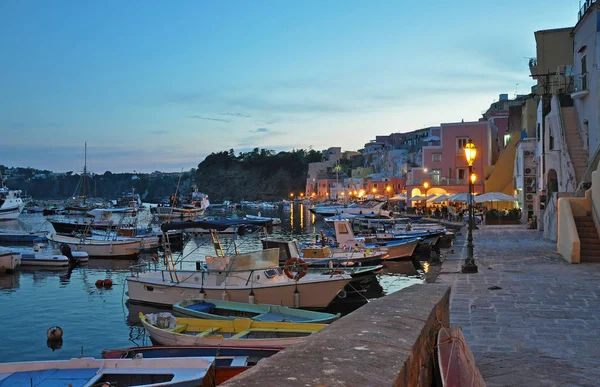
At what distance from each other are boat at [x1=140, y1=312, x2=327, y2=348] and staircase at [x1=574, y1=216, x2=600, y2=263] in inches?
413

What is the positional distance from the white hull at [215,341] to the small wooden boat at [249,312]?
4.85ft

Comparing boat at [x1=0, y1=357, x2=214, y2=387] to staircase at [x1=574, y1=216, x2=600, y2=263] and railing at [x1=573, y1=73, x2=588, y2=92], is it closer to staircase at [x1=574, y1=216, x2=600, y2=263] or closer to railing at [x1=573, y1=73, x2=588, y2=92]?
staircase at [x1=574, y1=216, x2=600, y2=263]

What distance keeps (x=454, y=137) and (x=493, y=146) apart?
238 inches

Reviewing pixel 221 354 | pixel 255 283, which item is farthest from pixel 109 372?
pixel 255 283

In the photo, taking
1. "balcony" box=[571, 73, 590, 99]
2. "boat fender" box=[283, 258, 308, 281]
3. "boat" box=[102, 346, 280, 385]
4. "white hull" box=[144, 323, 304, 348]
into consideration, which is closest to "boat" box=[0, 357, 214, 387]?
"boat" box=[102, 346, 280, 385]

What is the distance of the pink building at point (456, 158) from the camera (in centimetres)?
6159

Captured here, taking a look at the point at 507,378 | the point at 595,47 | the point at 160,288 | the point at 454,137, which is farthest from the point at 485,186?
the point at 507,378

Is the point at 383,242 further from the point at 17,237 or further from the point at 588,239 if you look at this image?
the point at 17,237

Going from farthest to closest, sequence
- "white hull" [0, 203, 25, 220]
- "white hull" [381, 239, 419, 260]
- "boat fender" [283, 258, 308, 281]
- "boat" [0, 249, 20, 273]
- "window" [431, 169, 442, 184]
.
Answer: "white hull" [0, 203, 25, 220] < "window" [431, 169, 442, 184] < "white hull" [381, 239, 419, 260] < "boat" [0, 249, 20, 273] < "boat fender" [283, 258, 308, 281]

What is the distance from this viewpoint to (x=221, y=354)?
10.6 metres

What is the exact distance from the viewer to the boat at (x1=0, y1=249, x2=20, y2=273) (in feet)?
100

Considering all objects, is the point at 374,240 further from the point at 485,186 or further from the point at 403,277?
the point at 485,186

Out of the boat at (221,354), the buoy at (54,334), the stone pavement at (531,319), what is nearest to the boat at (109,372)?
the boat at (221,354)

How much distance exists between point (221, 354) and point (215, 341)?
0.59m
